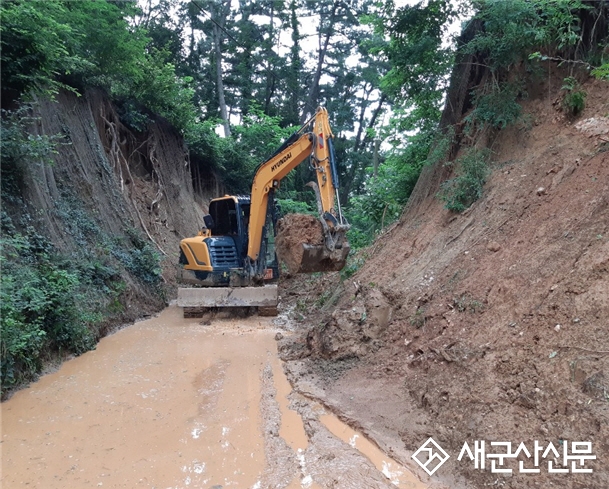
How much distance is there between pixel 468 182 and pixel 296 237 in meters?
3.01

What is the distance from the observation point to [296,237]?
673cm

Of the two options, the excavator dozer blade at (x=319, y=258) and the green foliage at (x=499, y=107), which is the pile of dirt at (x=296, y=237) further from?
the green foliage at (x=499, y=107)

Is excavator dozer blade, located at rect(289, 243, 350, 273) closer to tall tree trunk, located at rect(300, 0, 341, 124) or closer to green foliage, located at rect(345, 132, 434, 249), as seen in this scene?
green foliage, located at rect(345, 132, 434, 249)

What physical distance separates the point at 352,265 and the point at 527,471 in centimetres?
618

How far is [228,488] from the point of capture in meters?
3.24

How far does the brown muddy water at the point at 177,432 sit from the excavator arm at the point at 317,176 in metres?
2.33

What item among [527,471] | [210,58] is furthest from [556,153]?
[210,58]

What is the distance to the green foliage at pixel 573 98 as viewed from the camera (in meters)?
6.48

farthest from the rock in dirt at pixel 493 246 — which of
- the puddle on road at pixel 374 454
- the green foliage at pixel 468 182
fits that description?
the puddle on road at pixel 374 454

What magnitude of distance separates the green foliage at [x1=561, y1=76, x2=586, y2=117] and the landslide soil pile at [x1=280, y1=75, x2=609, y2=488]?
13 cm

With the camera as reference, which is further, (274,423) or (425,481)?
(274,423)

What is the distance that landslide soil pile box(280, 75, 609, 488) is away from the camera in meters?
3.26

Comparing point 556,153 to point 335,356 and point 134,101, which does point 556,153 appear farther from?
point 134,101

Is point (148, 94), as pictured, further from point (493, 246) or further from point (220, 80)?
point (493, 246)
